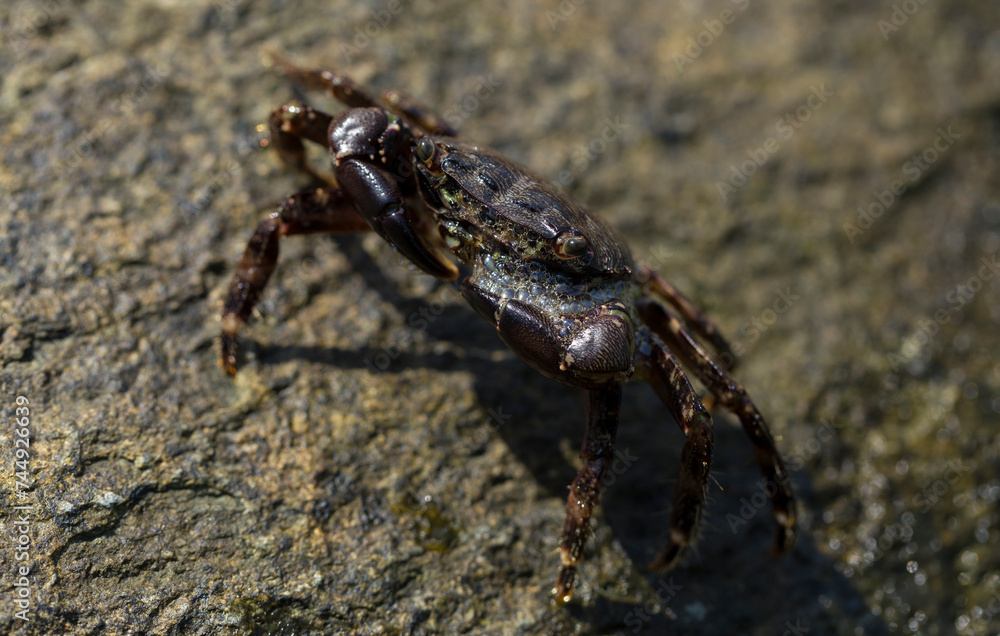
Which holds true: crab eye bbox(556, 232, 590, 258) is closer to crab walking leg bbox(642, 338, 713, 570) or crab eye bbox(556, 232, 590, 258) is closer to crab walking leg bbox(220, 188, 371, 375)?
crab walking leg bbox(642, 338, 713, 570)

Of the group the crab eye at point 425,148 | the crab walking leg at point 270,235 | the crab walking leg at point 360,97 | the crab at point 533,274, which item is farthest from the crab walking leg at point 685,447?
the crab walking leg at point 360,97

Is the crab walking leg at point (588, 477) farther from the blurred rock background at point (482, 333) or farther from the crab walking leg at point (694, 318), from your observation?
the crab walking leg at point (694, 318)

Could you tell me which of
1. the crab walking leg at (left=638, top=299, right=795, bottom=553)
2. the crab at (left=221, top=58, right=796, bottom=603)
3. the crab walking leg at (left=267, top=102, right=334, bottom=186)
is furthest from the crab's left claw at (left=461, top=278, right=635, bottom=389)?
the crab walking leg at (left=267, top=102, right=334, bottom=186)

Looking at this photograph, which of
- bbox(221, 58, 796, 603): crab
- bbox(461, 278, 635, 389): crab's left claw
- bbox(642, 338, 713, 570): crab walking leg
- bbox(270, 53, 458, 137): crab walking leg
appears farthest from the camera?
bbox(270, 53, 458, 137): crab walking leg

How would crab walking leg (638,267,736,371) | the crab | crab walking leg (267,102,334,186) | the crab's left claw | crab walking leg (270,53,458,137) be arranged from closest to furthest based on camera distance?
the crab's left claw → the crab → crab walking leg (267,102,334,186) → crab walking leg (270,53,458,137) → crab walking leg (638,267,736,371)

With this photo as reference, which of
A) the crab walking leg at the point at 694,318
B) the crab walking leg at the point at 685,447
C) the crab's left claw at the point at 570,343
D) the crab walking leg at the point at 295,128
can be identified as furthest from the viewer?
the crab walking leg at the point at 694,318

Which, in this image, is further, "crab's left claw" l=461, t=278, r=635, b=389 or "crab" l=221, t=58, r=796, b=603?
"crab" l=221, t=58, r=796, b=603
